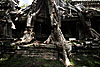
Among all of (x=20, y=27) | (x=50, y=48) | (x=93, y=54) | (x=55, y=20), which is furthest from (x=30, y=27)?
(x=93, y=54)

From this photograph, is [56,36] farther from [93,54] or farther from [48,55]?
[93,54]

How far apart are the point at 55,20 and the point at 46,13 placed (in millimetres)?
1730

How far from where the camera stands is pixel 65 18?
316 inches

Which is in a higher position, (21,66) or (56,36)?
(56,36)

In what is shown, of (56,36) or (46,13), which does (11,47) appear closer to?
(56,36)

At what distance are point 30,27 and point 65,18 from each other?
342cm

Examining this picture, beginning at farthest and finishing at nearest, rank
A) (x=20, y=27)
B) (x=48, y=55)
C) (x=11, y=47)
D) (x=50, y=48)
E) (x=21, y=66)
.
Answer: (x=20, y=27) < (x=11, y=47) < (x=50, y=48) < (x=48, y=55) < (x=21, y=66)

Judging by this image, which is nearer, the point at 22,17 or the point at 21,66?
the point at 21,66

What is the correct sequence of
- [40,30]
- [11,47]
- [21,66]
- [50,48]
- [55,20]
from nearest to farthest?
[21,66] → [50,48] → [11,47] → [55,20] → [40,30]

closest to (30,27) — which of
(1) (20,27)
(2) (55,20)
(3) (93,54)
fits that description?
(2) (55,20)

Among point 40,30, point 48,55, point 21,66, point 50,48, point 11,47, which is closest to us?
point 21,66

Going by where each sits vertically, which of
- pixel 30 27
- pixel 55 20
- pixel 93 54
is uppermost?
pixel 55 20

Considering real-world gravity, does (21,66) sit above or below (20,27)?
below

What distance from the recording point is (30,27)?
252 inches
